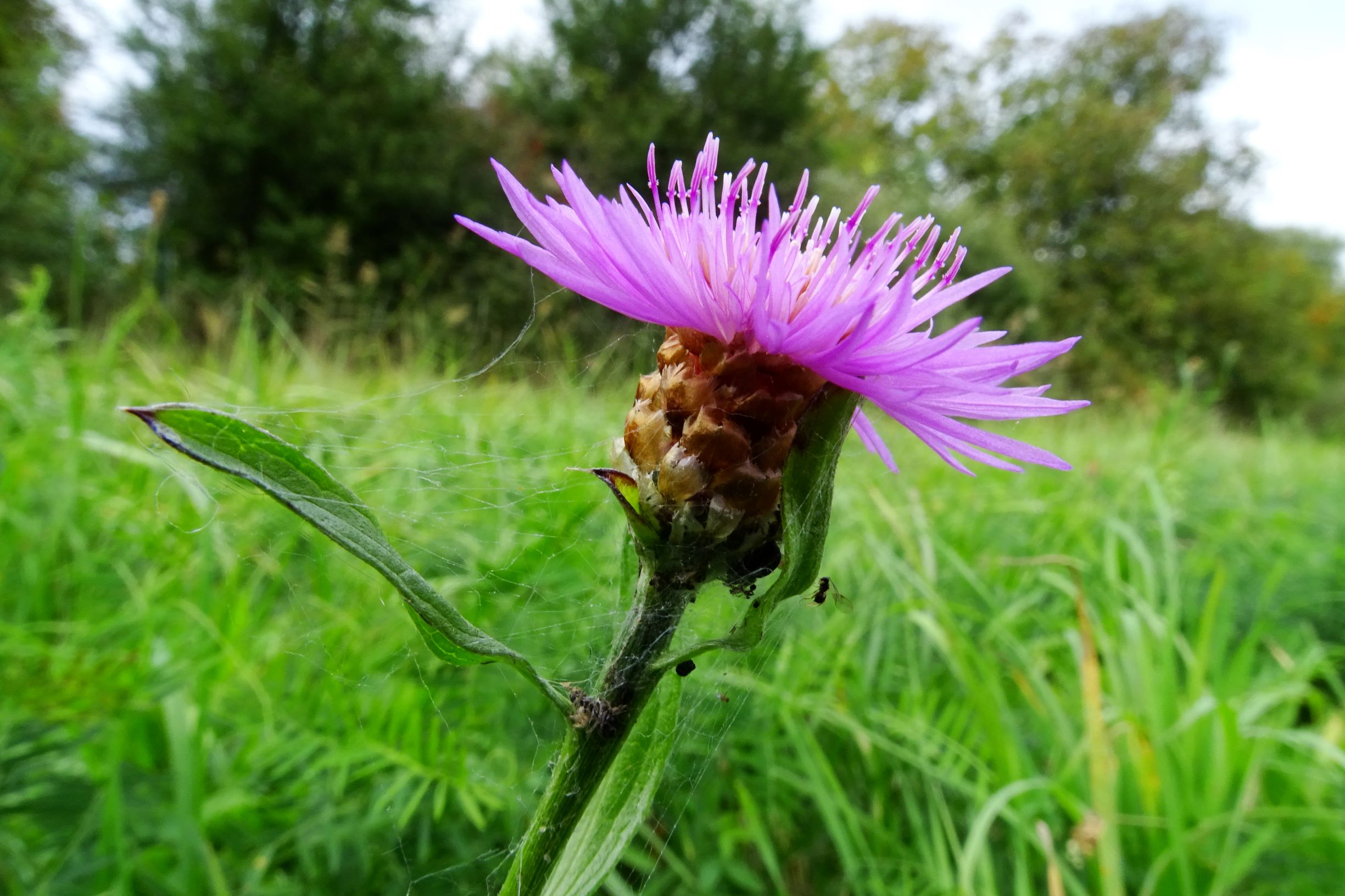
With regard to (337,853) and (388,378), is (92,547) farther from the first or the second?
(388,378)

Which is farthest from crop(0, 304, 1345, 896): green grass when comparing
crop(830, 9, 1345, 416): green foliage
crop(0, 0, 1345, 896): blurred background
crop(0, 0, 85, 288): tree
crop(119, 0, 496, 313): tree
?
crop(830, 9, 1345, 416): green foliage

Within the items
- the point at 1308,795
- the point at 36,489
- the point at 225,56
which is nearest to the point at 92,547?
the point at 36,489

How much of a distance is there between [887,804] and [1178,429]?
8.24ft

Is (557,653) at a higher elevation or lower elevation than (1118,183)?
lower

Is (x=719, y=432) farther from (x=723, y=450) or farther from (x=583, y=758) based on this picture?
(x=583, y=758)

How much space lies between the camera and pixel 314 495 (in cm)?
40

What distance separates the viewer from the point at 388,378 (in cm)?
314

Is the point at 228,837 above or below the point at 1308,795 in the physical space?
below

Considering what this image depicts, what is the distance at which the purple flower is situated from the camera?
464mm

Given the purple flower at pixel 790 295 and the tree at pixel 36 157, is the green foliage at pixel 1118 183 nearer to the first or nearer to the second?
the tree at pixel 36 157

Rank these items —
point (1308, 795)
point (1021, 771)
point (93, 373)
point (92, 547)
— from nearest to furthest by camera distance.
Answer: point (1021, 771), point (1308, 795), point (92, 547), point (93, 373)

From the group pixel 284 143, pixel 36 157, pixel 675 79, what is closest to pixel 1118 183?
pixel 675 79

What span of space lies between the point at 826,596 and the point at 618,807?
19 centimetres

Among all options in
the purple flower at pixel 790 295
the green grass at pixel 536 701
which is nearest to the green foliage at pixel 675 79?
the green grass at pixel 536 701
